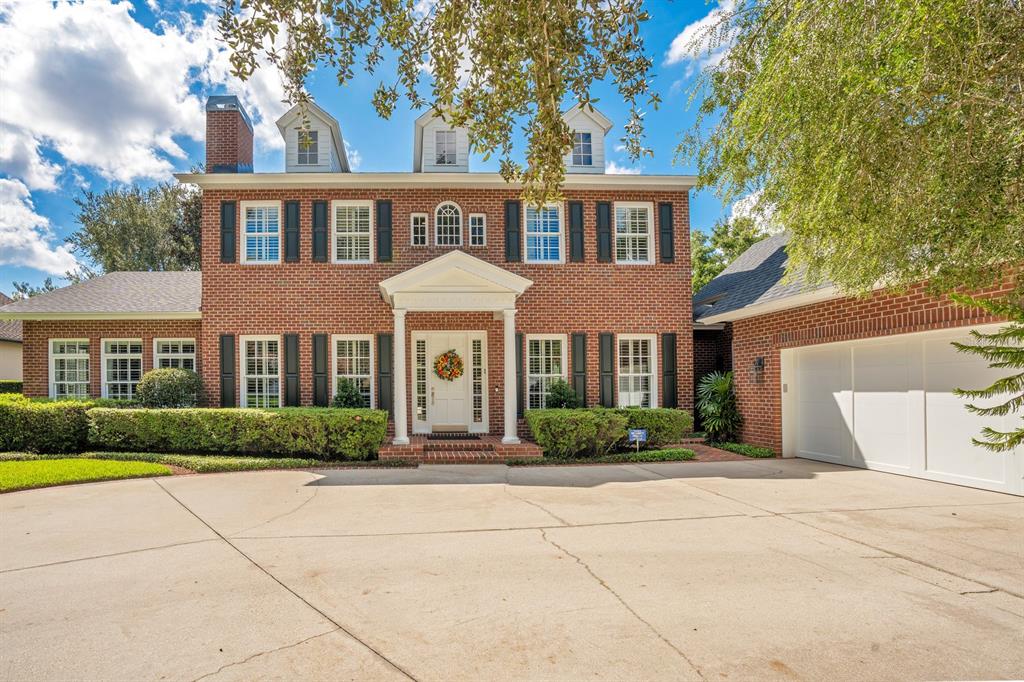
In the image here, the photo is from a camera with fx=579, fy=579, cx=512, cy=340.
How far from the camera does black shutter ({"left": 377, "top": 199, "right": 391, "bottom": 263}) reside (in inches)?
510

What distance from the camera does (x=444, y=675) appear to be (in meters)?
3.12

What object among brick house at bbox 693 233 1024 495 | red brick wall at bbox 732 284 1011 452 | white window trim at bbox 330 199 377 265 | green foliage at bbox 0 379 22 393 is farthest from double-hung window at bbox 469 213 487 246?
green foliage at bbox 0 379 22 393

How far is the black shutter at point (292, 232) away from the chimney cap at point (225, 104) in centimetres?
340

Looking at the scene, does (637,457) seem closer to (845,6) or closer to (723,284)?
(723,284)

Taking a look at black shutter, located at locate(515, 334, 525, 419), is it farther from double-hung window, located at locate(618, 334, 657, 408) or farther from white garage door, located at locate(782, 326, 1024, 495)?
white garage door, located at locate(782, 326, 1024, 495)

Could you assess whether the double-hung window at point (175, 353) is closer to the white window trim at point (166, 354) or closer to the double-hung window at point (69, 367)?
the white window trim at point (166, 354)

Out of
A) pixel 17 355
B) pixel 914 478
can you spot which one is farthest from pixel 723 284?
pixel 17 355

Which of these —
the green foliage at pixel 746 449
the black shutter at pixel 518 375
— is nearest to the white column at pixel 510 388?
the black shutter at pixel 518 375

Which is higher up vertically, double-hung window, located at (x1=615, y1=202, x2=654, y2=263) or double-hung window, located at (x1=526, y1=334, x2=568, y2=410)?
double-hung window, located at (x1=615, y1=202, x2=654, y2=263)

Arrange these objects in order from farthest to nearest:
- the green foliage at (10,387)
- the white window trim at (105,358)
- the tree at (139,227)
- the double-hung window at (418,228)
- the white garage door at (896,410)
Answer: the tree at (139,227) → the green foliage at (10,387) → the white window trim at (105,358) → the double-hung window at (418,228) → the white garage door at (896,410)

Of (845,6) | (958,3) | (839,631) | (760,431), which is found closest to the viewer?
(958,3)

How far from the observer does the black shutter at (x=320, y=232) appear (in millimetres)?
12945

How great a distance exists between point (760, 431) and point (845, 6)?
30.7 feet

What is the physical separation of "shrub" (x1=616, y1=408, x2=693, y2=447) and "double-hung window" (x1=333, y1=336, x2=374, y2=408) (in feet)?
18.1
